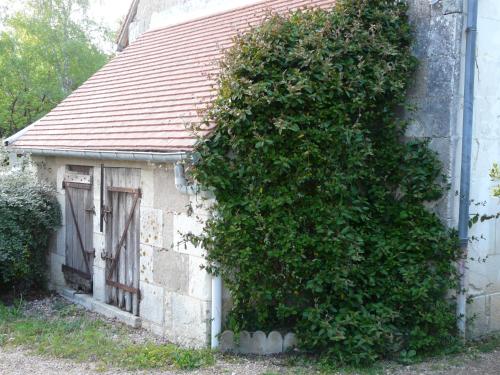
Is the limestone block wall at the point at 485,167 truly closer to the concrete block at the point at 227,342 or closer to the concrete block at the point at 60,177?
the concrete block at the point at 227,342

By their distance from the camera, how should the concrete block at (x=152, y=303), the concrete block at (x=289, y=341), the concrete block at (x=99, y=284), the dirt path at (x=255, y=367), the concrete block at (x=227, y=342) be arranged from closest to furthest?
the dirt path at (x=255, y=367)
the concrete block at (x=227, y=342)
the concrete block at (x=289, y=341)
the concrete block at (x=152, y=303)
the concrete block at (x=99, y=284)

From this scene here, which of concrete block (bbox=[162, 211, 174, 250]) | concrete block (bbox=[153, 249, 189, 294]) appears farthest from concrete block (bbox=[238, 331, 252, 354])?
concrete block (bbox=[162, 211, 174, 250])

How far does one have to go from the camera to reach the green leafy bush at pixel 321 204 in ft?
20.4

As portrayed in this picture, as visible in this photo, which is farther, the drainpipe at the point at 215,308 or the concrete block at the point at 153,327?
the concrete block at the point at 153,327

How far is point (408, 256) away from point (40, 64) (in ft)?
71.6

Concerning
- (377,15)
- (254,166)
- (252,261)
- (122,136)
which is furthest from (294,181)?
(122,136)

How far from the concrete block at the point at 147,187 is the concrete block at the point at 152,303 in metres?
1.01

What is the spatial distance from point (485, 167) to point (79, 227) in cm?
571

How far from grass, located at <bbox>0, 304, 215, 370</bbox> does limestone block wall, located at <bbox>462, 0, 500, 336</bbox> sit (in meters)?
3.20

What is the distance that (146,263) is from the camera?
762 cm

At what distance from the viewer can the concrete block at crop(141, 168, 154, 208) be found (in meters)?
7.52

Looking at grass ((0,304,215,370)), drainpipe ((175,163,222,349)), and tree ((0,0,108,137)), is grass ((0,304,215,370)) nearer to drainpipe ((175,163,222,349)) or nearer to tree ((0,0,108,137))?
drainpipe ((175,163,222,349))

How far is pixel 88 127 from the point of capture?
922 cm

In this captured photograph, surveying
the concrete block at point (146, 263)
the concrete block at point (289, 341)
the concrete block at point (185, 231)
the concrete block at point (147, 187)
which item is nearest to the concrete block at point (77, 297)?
the concrete block at point (146, 263)
